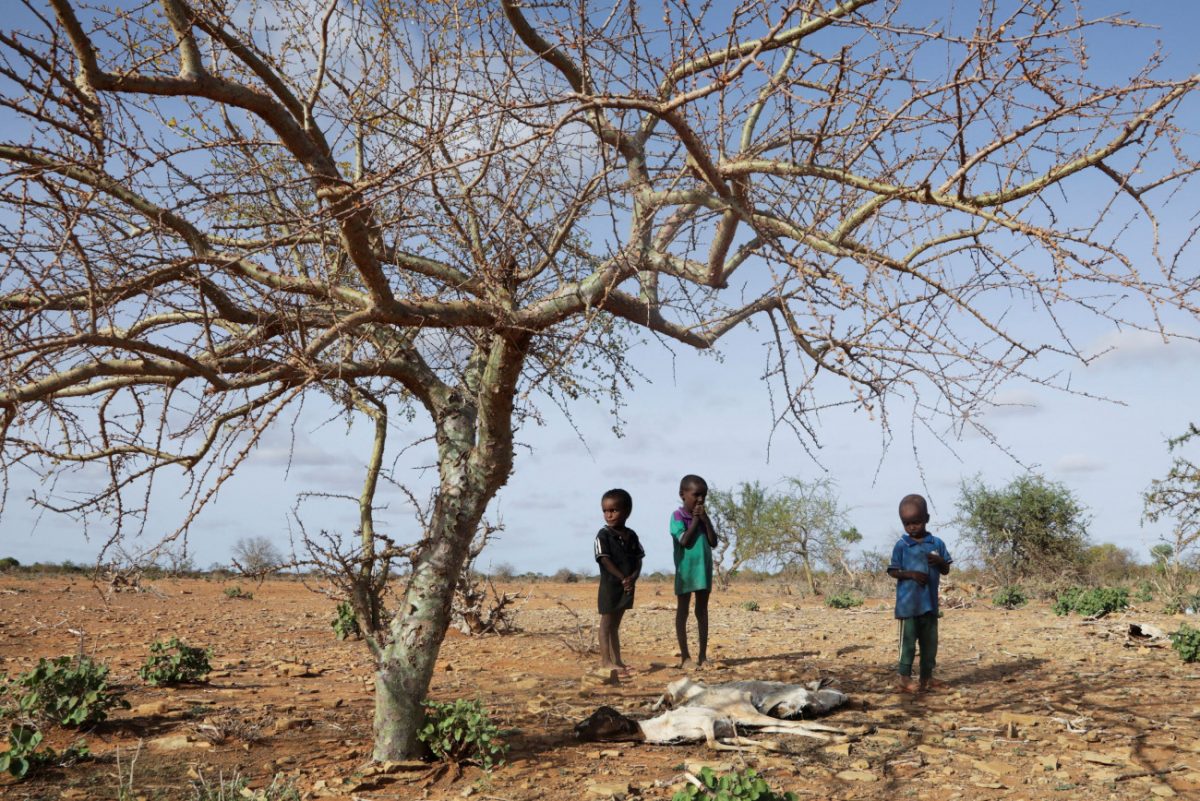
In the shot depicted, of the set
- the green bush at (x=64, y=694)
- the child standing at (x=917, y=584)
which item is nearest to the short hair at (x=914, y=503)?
the child standing at (x=917, y=584)

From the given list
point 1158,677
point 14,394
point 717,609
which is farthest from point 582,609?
point 14,394

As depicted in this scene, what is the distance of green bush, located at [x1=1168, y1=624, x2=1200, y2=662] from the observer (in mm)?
8258

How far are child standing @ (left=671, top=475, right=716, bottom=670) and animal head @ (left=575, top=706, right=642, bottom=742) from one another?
2364 millimetres

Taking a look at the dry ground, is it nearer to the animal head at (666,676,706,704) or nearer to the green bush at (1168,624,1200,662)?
the green bush at (1168,624,1200,662)

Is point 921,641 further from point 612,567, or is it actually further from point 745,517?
point 745,517

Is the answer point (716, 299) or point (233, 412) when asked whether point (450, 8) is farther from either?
point (233, 412)

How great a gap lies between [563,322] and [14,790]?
3986 mm

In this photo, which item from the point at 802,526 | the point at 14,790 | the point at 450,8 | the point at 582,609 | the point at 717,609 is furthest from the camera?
the point at 802,526

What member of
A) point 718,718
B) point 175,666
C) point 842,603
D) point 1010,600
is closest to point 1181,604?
point 1010,600

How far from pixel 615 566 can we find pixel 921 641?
2.60 m

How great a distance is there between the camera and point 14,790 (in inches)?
196

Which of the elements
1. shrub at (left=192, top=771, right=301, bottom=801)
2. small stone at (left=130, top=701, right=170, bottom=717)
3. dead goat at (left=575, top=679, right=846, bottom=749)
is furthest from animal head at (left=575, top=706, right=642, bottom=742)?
small stone at (left=130, top=701, right=170, bottom=717)

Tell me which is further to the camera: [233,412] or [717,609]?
[717,609]

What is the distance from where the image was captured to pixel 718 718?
18.6 ft
